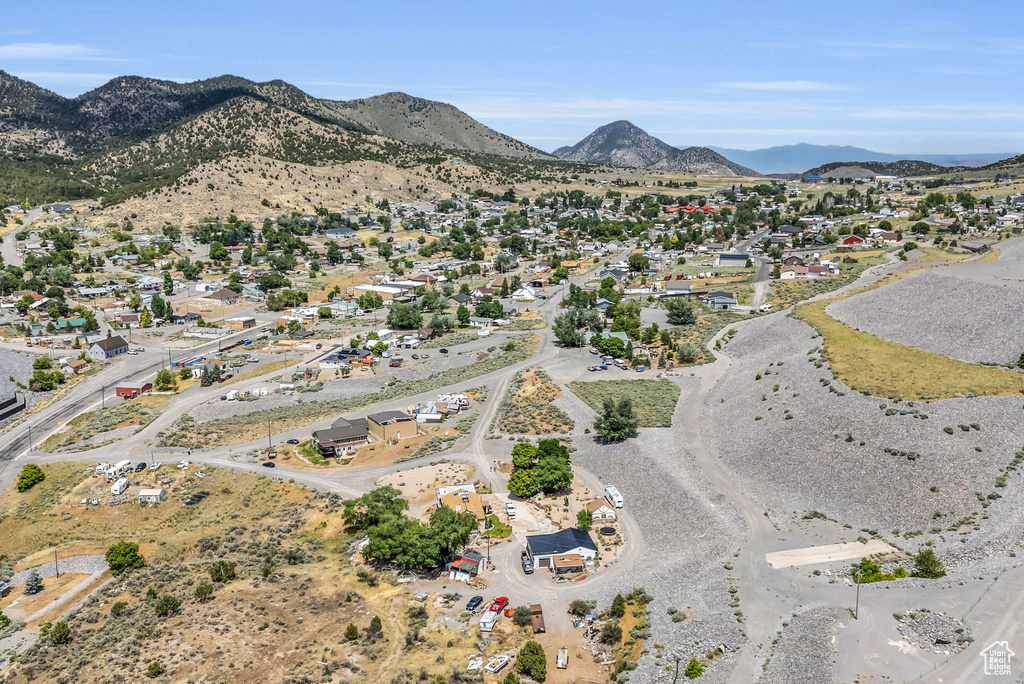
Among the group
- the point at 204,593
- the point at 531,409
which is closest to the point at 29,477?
the point at 204,593

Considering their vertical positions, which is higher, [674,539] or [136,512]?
[136,512]

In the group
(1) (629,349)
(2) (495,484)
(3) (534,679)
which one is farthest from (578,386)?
(3) (534,679)

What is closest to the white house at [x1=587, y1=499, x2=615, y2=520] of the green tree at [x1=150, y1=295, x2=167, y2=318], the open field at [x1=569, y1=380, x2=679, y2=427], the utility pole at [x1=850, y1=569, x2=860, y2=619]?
the open field at [x1=569, y1=380, x2=679, y2=427]

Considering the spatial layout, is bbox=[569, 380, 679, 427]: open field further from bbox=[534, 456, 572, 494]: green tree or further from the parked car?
the parked car

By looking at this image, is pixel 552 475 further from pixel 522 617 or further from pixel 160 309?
pixel 160 309

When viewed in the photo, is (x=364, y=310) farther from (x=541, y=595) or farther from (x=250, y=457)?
(x=541, y=595)
